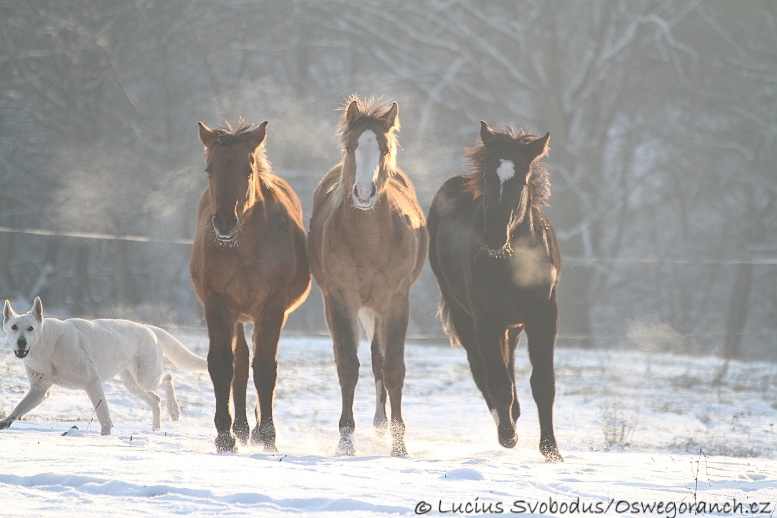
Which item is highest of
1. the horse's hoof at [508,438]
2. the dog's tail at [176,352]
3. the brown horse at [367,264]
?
the brown horse at [367,264]

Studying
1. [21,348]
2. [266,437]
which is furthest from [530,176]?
[21,348]

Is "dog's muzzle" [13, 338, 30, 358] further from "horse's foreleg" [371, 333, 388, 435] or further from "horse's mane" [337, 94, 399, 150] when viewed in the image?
"horse's mane" [337, 94, 399, 150]

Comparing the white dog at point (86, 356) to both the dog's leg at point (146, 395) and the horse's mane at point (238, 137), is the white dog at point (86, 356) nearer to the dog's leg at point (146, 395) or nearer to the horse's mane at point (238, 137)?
the dog's leg at point (146, 395)

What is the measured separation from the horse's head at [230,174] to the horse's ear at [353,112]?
600mm

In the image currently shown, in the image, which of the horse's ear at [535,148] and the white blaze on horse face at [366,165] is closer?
the white blaze on horse face at [366,165]

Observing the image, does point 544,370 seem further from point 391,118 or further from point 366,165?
point 391,118

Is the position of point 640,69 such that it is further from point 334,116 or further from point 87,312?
point 87,312

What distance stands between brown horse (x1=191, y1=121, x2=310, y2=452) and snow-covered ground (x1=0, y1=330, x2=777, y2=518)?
1.33 feet

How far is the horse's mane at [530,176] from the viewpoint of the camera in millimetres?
6682

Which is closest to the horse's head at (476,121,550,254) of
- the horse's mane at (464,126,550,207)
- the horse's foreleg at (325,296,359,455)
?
the horse's mane at (464,126,550,207)

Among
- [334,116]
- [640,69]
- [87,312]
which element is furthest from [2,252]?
[640,69]

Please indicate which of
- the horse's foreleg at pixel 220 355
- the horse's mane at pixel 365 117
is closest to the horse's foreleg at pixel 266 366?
the horse's foreleg at pixel 220 355

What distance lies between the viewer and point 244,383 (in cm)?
722

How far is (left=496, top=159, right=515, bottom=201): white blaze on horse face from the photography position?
21.0ft
